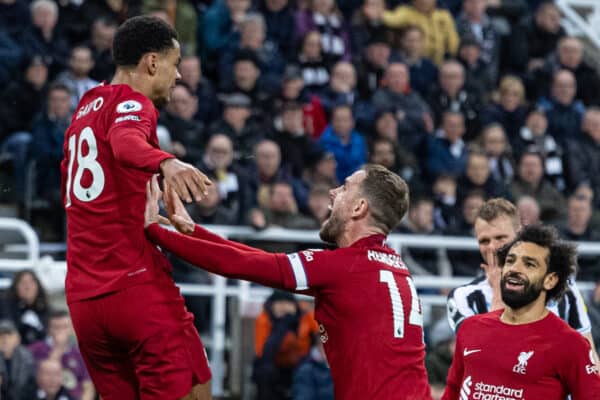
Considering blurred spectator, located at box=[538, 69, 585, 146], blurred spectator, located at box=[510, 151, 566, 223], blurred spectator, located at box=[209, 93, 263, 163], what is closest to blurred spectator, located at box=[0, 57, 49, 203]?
blurred spectator, located at box=[209, 93, 263, 163]

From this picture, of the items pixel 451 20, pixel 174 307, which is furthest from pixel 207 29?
pixel 174 307

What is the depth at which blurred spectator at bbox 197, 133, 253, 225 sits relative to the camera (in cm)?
1236

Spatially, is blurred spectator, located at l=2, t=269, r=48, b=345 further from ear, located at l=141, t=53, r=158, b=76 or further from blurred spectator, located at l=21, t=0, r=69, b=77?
ear, located at l=141, t=53, r=158, b=76

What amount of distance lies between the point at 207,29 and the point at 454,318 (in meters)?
7.75

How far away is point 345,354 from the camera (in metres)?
6.18

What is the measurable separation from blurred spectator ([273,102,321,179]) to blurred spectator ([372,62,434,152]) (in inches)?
49.3

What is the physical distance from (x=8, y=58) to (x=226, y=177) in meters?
2.45

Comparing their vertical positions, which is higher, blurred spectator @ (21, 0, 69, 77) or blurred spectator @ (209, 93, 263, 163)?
blurred spectator @ (21, 0, 69, 77)

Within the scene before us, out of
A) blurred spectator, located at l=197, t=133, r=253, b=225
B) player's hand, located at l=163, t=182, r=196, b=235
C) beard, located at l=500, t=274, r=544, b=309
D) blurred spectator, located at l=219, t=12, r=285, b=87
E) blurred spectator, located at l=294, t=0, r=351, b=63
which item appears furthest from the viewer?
blurred spectator, located at l=294, t=0, r=351, b=63

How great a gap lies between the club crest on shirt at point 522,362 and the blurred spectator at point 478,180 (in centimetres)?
711

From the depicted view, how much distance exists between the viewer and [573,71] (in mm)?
16969

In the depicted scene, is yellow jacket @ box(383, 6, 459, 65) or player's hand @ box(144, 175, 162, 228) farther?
yellow jacket @ box(383, 6, 459, 65)

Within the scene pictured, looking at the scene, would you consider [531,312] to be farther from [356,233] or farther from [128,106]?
[128,106]

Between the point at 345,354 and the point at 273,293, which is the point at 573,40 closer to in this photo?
the point at 273,293
